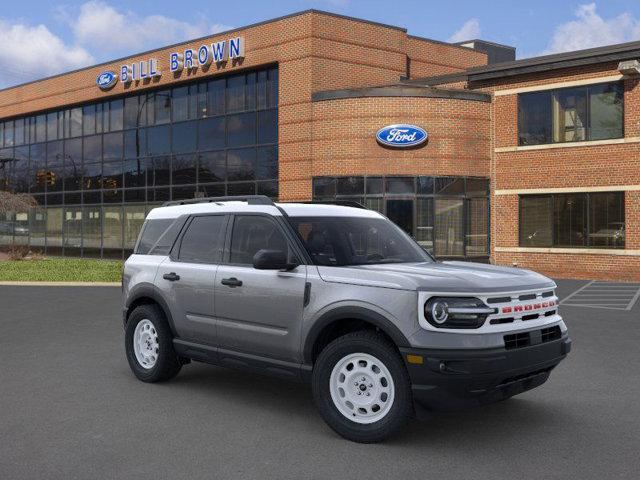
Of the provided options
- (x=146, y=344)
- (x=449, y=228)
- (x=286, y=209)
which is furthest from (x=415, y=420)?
(x=449, y=228)

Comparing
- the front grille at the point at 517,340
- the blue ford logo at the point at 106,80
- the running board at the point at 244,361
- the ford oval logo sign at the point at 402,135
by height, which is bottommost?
the running board at the point at 244,361

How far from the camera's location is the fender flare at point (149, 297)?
717 cm

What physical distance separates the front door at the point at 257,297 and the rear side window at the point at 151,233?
131 centimetres

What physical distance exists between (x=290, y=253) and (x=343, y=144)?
18.8 m

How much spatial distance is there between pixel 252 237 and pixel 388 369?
206 centimetres

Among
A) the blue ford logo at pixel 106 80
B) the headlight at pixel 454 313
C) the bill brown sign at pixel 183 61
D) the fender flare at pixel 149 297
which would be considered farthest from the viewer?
the blue ford logo at pixel 106 80

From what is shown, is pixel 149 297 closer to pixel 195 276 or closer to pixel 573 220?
pixel 195 276

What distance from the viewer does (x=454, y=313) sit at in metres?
5.06

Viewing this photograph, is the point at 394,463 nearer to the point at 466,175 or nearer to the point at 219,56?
the point at 466,175

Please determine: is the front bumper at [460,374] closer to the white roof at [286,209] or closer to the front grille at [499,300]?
the front grille at [499,300]

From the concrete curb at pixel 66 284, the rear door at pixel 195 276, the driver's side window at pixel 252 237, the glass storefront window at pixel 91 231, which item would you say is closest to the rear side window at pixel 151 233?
the rear door at pixel 195 276

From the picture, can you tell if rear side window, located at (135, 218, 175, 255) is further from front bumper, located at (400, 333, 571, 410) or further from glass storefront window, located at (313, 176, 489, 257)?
glass storefront window, located at (313, 176, 489, 257)

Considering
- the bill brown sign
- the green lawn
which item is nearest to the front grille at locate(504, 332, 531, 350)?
the green lawn

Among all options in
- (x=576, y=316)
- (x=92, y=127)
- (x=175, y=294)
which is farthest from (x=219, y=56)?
(x=175, y=294)
